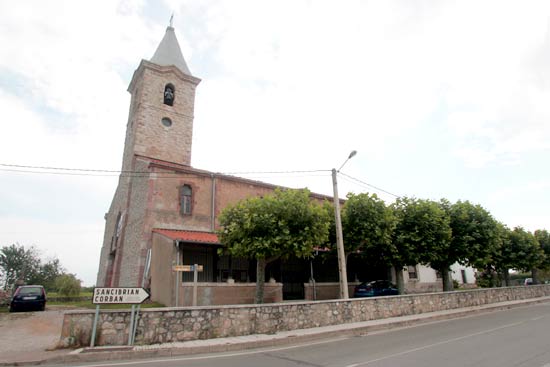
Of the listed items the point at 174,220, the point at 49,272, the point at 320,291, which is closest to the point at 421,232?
the point at 320,291

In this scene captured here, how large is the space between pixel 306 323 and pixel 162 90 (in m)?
24.3

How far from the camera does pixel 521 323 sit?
42.5ft

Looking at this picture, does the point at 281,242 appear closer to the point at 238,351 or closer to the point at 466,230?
the point at 238,351

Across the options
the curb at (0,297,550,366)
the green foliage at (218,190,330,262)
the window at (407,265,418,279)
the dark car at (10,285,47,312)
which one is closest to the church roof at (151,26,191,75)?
the green foliage at (218,190,330,262)

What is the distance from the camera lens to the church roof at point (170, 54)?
31141 mm

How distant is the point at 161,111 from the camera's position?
93.8ft

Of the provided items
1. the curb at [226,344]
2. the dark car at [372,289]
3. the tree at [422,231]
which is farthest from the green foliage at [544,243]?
the curb at [226,344]

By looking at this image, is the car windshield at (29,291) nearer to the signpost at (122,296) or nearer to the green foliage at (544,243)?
the signpost at (122,296)

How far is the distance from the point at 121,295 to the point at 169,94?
23.5 meters

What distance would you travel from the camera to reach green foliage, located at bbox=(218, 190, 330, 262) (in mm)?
15461

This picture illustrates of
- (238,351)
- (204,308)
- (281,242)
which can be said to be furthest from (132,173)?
(238,351)

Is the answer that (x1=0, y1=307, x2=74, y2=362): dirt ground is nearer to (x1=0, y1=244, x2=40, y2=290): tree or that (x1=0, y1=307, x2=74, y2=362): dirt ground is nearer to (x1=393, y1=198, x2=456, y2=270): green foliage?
(x1=393, y1=198, x2=456, y2=270): green foliage

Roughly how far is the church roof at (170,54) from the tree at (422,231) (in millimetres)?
23344

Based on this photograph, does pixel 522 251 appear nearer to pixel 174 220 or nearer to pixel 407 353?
pixel 407 353
